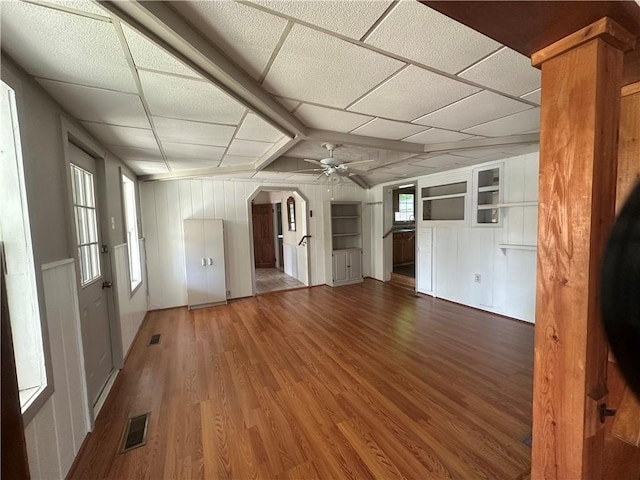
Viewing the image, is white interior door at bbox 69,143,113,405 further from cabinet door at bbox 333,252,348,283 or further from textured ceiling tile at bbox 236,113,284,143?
cabinet door at bbox 333,252,348,283

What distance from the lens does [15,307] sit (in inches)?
49.4

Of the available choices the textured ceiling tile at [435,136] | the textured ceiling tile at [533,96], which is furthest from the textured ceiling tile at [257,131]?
the textured ceiling tile at [533,96]

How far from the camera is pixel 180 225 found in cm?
451

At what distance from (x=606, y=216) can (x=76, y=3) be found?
6.76 feet

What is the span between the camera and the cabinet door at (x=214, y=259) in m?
4.41

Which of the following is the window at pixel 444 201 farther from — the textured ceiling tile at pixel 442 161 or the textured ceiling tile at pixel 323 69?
the textured ceiling tile at pixel 323 69

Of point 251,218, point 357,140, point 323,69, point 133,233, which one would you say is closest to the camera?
point 323,69

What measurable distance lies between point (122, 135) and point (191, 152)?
728mm

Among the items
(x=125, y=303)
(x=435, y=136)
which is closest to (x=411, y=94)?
(x=435, y=136)

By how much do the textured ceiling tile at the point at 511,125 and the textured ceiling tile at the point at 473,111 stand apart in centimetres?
11

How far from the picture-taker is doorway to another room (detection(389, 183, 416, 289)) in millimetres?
6643

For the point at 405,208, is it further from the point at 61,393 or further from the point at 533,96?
the point at 61,393

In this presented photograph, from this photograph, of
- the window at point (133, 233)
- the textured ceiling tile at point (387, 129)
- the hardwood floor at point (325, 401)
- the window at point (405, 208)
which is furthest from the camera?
the window at point (405, 208)

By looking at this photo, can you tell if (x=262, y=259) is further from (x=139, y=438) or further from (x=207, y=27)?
(x=207, y=27)
